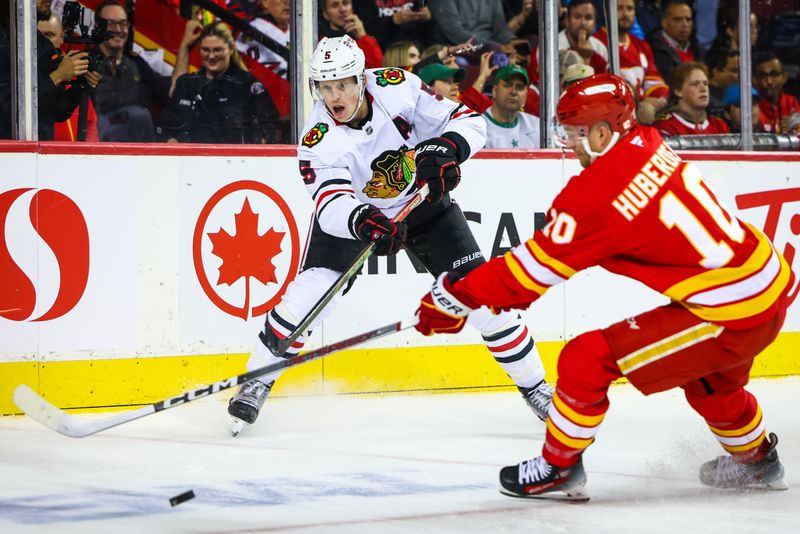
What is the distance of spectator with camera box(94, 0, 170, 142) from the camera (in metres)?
4.84

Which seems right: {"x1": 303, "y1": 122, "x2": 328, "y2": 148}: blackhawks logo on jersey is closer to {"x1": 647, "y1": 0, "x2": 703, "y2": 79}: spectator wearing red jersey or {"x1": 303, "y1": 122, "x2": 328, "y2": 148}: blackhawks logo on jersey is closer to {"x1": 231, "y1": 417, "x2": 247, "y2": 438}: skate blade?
{"x1": 231, "y1": 417, "x2": 247, "y2": 438}: skate blade

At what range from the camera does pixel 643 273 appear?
2.88m

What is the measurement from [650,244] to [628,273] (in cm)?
12

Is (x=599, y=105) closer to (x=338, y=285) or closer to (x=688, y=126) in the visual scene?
(x=338, y=285)

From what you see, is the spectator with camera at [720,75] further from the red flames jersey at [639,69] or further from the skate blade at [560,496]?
the skate blade at [560,496]

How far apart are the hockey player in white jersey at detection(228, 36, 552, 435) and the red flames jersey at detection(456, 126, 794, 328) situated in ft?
3.93

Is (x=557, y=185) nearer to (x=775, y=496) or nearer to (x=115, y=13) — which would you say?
(x=115, y=13)

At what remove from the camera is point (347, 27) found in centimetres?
525

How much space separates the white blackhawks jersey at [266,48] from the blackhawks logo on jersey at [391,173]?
1.11 metres

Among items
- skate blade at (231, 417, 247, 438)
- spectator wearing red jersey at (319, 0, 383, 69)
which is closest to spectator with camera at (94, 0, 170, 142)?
spectator wearing red jersey at (319, 0, 383, 69)

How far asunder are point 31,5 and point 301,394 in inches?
68.6

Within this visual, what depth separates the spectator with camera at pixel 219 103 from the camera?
494 centimetres

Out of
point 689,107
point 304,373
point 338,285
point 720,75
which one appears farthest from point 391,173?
point 720,75

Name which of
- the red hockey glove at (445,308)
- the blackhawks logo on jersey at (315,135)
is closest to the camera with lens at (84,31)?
the blackhawks logo on jersey at (315,135)
